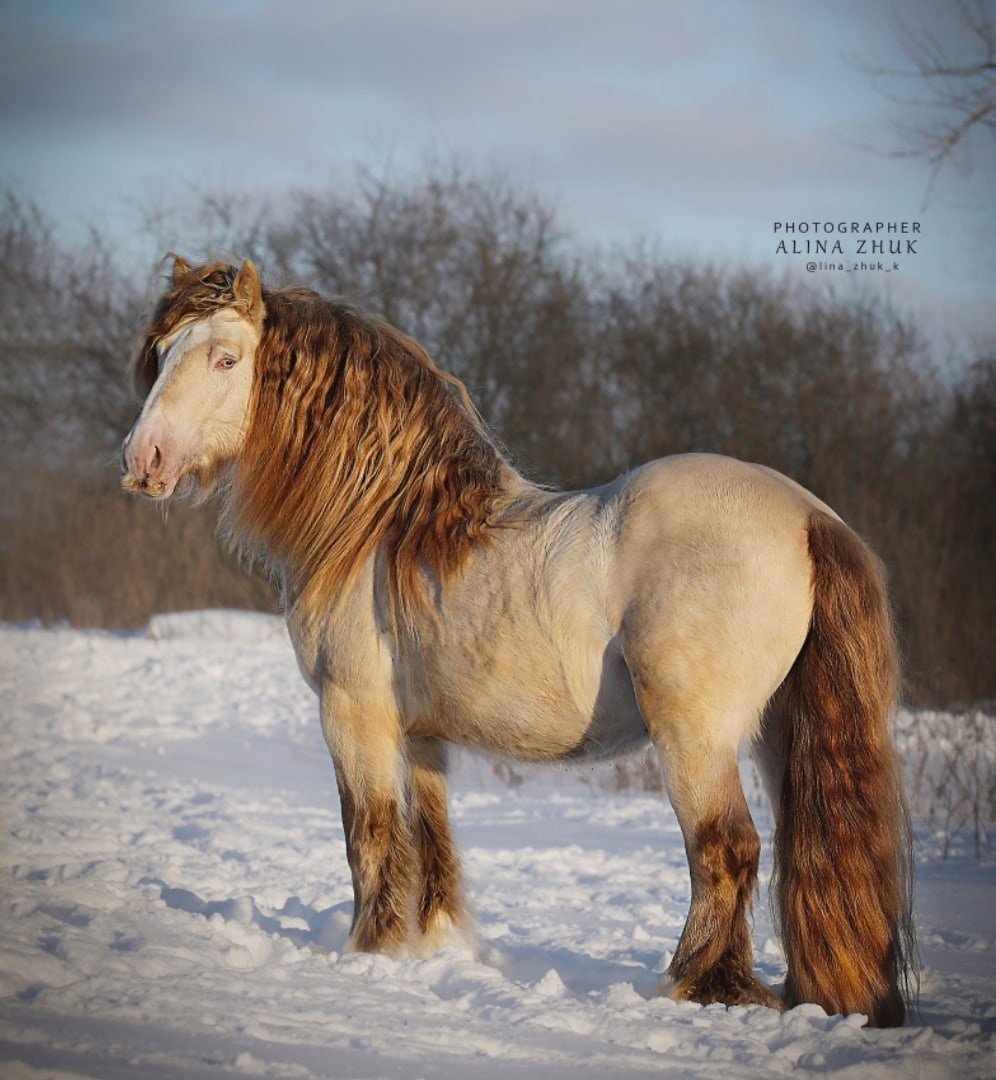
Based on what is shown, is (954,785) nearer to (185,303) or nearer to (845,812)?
(845,812)

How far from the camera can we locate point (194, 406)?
12.2ft

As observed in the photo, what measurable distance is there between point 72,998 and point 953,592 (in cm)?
1215

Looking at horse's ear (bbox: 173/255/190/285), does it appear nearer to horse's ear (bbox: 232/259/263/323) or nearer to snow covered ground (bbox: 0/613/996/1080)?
horse's ear (bbox: 232/259/263/323)

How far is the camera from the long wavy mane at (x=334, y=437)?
3.74 meters

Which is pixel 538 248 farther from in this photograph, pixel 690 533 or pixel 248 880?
pixel 690 533

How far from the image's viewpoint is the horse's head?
367cm

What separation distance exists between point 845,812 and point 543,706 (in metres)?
0.88

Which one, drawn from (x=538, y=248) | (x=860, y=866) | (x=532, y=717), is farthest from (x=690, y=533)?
(x=538, y=248)

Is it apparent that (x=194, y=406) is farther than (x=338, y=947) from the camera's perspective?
No

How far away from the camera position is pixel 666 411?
15.9m

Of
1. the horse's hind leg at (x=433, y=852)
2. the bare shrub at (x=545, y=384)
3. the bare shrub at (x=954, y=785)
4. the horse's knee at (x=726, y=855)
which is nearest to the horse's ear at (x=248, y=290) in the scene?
the horse's hind leg at (x=433, y=852)

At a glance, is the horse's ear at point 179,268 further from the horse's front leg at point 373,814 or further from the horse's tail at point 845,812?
the horse's tail at point 845,812

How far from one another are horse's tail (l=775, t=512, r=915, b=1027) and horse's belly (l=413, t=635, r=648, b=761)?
507mm

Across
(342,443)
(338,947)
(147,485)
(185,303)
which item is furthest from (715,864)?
(185,303)
